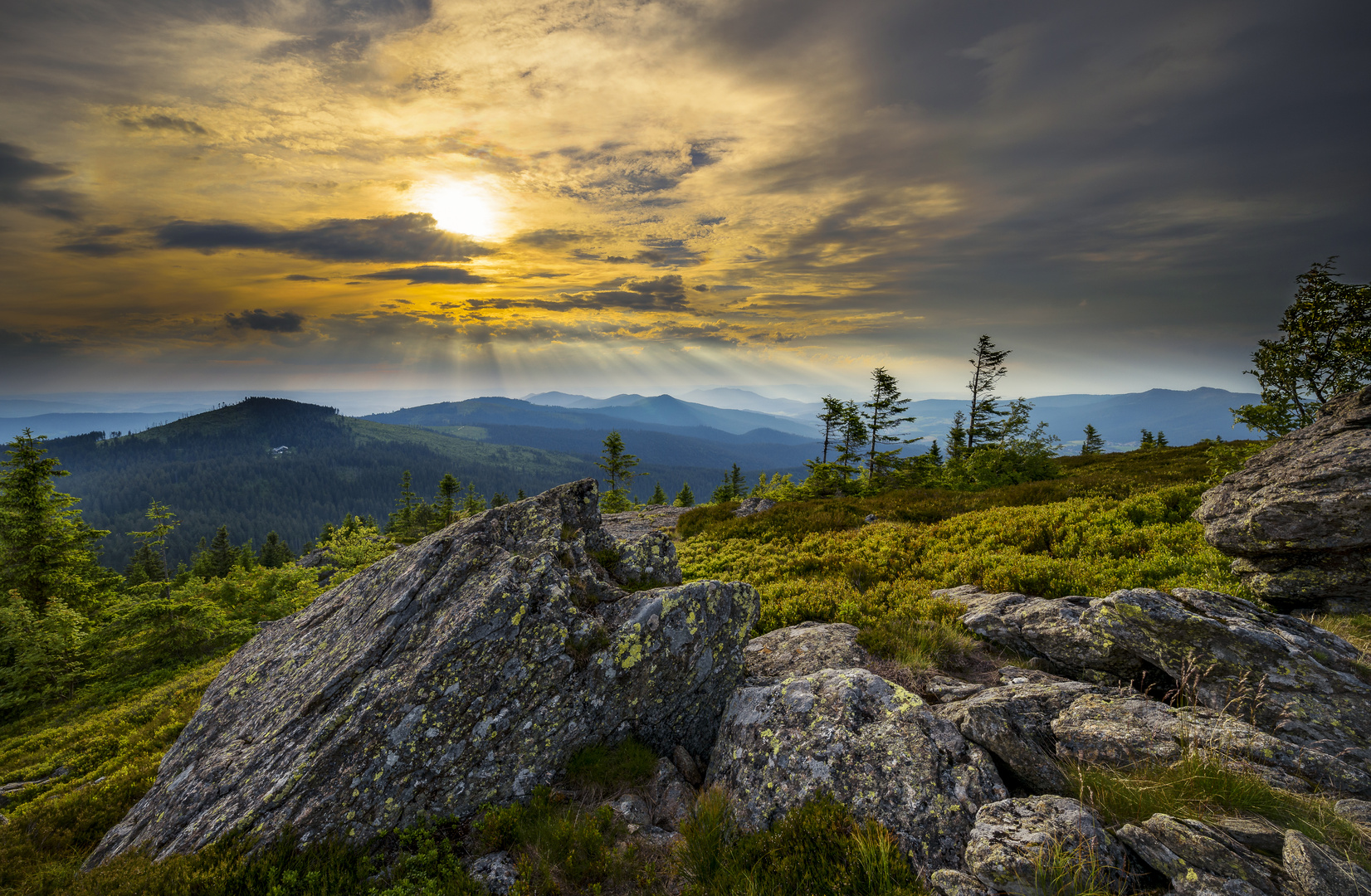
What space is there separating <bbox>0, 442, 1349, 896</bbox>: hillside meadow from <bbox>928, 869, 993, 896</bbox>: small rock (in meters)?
0.26

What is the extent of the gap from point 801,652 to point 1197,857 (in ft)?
18.0

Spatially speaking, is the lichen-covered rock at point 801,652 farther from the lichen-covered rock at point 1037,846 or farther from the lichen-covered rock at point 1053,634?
the lichen-covered rock at point 1037,846

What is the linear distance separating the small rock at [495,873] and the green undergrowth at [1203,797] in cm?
600

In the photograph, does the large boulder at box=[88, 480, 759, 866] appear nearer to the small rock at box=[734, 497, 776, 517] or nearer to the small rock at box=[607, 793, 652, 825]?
the small rock at box=[607, 793, 652, 825]

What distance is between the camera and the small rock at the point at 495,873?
17.0 ft

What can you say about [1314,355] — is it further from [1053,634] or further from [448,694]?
[448,694]

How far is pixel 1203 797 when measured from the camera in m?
4.39

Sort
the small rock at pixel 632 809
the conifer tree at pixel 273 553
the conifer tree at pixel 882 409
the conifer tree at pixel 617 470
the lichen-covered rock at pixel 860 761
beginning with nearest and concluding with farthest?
the lichen-covered rock at pixel 860 761
the small rock at pixel 632 809
the conifer tree at pixel 882 409
the conifer tree at pixel 617 470
the conifer tree at pixel 273 553

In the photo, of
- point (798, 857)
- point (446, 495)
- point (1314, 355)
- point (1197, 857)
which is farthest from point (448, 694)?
point (446, 495)

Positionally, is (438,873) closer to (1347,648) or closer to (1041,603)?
(1041,603)

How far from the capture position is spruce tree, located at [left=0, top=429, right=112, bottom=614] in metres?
24.6

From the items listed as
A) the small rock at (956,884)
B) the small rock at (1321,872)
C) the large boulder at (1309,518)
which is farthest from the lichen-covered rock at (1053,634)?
the small rock at (956,884)

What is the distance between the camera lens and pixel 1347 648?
243 inches

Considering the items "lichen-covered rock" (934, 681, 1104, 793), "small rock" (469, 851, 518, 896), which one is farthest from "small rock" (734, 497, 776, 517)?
"small rock" (469, 851, 518, 896)
